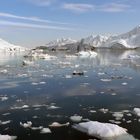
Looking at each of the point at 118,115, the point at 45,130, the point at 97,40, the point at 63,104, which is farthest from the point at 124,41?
the point at 45,130

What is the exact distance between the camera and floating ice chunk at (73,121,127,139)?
7405 millimetres

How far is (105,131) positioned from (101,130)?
0.11 meters

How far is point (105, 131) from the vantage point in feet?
24.6

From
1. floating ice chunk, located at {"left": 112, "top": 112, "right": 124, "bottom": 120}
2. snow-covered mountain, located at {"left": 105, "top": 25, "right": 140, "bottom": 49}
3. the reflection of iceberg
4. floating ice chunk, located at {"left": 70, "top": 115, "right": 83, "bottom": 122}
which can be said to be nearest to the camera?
the reflection of iceberg

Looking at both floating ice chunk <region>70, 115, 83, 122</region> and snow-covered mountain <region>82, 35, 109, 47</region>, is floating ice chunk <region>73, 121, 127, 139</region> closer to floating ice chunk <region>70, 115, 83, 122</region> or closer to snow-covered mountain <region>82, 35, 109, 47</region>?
floating ice chunk <region>70, 115, 83, 122</region>

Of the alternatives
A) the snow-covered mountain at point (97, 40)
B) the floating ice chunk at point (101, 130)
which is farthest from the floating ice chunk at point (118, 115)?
the snow-covered mountain at point (97, 40)

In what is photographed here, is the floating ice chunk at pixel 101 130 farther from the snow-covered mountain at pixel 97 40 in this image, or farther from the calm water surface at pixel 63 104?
the snow-covered mountain at pixel 97 40

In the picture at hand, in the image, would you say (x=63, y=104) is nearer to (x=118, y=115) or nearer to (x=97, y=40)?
(x=118, y=115)

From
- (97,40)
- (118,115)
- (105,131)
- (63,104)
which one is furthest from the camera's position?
(97,40)

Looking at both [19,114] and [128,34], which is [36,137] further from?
[128,34]

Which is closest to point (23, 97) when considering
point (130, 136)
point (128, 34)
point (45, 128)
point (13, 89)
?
point (13, 89)

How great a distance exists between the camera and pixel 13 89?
45.3 feet

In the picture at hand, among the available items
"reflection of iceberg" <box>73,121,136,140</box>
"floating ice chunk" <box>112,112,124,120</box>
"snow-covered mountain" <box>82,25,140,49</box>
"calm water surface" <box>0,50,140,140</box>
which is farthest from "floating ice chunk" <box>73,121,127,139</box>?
"snow-covered mountain" <box>82,25,140,49</box>

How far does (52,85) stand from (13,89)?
1.85 metres
